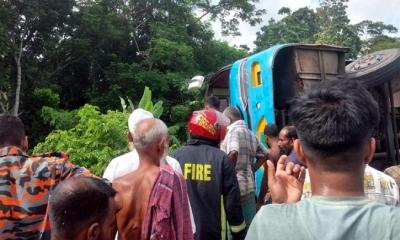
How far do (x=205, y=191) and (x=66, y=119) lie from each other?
1295cm

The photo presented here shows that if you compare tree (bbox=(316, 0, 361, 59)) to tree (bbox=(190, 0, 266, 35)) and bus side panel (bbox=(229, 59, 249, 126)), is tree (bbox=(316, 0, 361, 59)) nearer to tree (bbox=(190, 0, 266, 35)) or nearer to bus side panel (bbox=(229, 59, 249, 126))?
tree (bbox=(190, 0, 266, 35))

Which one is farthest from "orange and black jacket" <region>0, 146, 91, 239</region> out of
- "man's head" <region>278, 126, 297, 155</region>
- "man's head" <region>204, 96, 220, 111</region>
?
"man's head" <region>204, 96, 220, 111</region>

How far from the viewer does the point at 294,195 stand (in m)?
1.50

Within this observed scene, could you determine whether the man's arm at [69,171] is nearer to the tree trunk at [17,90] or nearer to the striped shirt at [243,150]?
the striped shirt at [243,150]

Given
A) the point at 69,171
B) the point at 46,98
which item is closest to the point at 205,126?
the point at 69,171

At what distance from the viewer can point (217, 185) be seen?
353 cm

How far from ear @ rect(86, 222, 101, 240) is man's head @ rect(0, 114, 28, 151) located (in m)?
1.10

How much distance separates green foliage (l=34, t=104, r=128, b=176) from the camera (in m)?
9.02

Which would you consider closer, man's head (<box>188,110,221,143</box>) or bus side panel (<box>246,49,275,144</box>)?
man's head (<box>188,110,221,143</box>)

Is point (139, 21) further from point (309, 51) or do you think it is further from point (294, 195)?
point (294, 195)

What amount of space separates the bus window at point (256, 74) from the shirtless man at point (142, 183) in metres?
4.02

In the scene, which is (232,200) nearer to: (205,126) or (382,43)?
(205,126)

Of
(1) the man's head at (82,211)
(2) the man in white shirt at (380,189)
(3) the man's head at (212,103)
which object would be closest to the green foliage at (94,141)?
(3) the man's head at (212,103)

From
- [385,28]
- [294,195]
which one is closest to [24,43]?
[294,195]
